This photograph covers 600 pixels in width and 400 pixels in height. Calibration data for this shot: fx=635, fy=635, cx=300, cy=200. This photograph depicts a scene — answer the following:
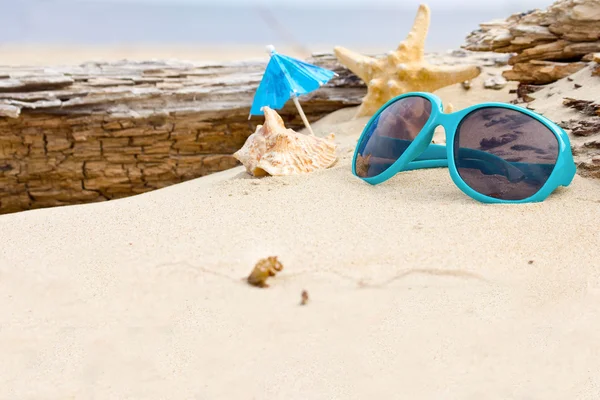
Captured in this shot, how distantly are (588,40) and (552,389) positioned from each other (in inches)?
126

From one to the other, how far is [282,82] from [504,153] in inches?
65.8

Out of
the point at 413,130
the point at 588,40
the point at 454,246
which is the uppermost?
the point at 588,40

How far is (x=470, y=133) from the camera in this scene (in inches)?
116

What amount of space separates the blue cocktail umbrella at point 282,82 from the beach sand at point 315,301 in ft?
4.02

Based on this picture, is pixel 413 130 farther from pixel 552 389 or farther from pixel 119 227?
pixel 552 389

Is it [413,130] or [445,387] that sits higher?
[413,130]

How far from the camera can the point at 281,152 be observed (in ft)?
11.7

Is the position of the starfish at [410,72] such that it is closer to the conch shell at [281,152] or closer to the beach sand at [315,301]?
the conch shell at [281,152]

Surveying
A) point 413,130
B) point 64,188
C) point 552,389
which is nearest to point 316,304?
point 552,389

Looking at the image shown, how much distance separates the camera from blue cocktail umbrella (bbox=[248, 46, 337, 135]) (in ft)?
13.2

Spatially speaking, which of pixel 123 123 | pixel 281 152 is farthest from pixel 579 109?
pixel 123 123

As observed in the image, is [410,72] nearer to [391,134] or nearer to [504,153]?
[391,134]

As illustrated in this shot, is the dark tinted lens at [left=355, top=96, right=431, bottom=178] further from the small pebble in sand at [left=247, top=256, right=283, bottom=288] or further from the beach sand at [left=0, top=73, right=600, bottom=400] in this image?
the small pebble in sand at [left=247, top=256, right=283, bottom=288]

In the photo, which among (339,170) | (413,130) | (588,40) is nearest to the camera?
(413,130)
